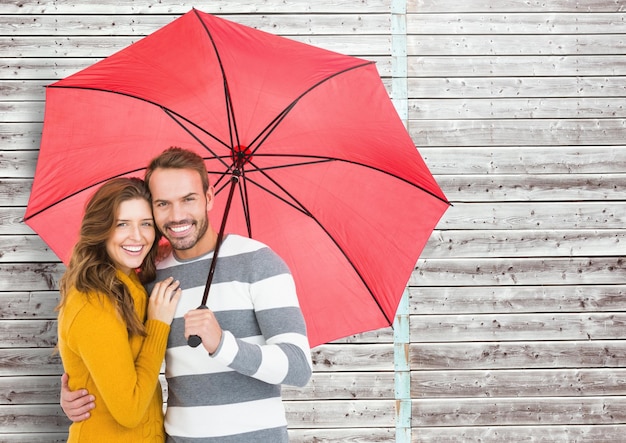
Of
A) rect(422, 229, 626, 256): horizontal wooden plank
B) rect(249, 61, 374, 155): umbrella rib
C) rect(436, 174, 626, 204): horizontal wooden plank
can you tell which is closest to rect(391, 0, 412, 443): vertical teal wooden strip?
rect(422, 229, 626, 256): horizontal wooden plank

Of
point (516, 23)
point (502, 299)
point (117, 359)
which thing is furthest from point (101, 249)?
point (516, 23)

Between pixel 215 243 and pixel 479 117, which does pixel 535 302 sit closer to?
pixel 479 117

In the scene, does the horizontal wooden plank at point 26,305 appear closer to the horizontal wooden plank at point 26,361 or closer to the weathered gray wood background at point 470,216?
the weathered gray wood background at point 470,216

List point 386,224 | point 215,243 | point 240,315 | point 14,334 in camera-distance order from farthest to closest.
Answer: point 14,334
point 386,224
point 215,243
point 240,315

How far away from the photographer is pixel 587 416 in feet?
12.1

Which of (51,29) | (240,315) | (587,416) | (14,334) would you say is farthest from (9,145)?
(587,416)

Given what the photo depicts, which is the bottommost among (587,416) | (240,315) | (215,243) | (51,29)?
(587,416)

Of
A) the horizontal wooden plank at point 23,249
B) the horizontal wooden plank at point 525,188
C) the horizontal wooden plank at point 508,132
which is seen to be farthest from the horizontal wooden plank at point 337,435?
the horizontal wooden plank at point 508,132

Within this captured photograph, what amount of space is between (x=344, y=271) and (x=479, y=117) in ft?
6.83

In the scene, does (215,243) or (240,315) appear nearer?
(240,315)

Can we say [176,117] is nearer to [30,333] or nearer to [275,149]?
[275,149]

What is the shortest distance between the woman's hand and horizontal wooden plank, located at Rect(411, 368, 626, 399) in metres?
2.22

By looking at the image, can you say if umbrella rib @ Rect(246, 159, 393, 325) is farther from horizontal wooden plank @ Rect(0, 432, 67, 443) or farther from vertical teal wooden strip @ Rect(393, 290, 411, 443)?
horizontal wooden plank @ Rect(0, 432, 67, 443)

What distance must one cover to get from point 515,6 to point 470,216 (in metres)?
1.21
